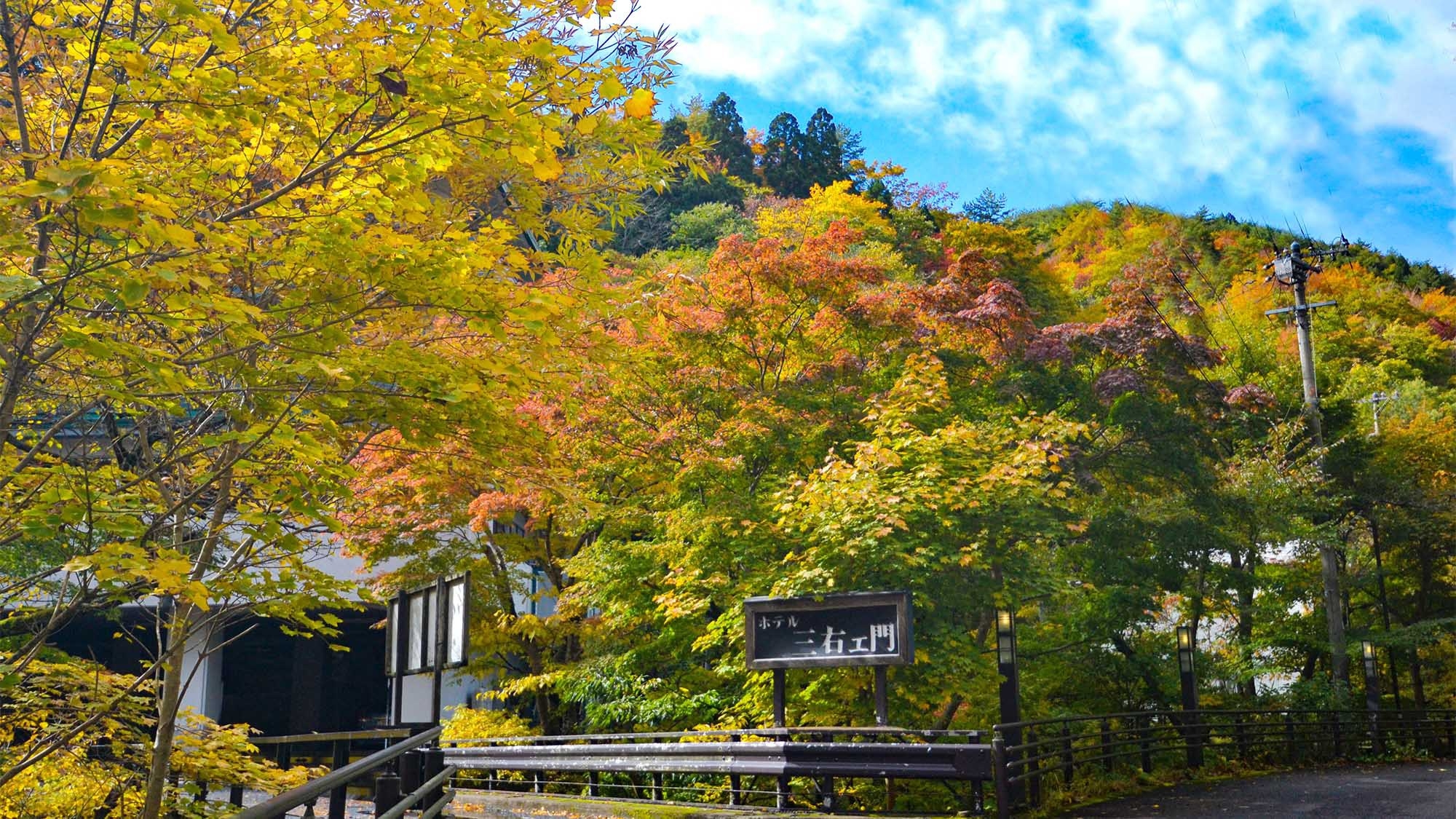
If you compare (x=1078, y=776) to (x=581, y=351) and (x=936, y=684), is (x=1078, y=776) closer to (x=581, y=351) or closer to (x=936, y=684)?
(x=936, y=684)

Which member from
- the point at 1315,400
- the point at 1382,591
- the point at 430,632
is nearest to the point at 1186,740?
the point at 1315,400

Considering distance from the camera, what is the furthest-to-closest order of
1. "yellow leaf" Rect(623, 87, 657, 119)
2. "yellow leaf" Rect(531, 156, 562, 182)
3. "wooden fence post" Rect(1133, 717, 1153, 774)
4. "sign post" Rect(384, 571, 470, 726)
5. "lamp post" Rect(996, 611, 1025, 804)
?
1. "wooden fence post" Rect(1133, 717, 1153, 774)
2. "lamp post" Rect(996, 611, 1025, 804)
3. "sign post" Rect(384, 571, 470, 726)
4. "yellow leaf" Rect(623, 87, 657, 119)
5. "yellow leaf" Rect(531, 156, 562, 182)

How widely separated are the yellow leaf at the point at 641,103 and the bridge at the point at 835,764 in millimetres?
3864

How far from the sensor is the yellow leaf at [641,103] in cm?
658

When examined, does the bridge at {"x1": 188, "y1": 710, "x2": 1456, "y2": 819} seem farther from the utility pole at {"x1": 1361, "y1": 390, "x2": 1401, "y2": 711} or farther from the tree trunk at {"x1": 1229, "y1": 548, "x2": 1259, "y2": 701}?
the utility pole at {"x1": 1361, "y1": 390, "x2": 1401, "y2": 711}

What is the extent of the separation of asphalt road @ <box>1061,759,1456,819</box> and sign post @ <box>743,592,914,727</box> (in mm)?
2653

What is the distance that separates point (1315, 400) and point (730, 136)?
5057 cm

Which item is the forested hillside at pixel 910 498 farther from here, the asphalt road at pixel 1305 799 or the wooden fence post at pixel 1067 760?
→ the asphalt road at pixel 1305 799

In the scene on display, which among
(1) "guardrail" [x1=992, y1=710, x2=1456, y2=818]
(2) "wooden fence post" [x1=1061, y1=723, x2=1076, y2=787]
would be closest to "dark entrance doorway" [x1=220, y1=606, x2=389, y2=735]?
(1) "guardrail" [x1=992, y1=710, x2=1456, y2=818]

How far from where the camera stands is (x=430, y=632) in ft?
37.6

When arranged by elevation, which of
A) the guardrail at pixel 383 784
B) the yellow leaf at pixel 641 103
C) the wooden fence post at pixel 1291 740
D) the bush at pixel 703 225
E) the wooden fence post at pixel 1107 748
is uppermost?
the bush at pixel 703 225

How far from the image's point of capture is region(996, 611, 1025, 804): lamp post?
12924 millimetres

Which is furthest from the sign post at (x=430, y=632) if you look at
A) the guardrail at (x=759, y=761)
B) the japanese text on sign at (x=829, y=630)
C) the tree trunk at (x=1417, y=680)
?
the tree trunk at (x=1417, y=680)

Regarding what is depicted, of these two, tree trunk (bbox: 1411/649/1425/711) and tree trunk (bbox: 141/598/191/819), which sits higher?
tree trunk (bbox: 141/598/191/819)
